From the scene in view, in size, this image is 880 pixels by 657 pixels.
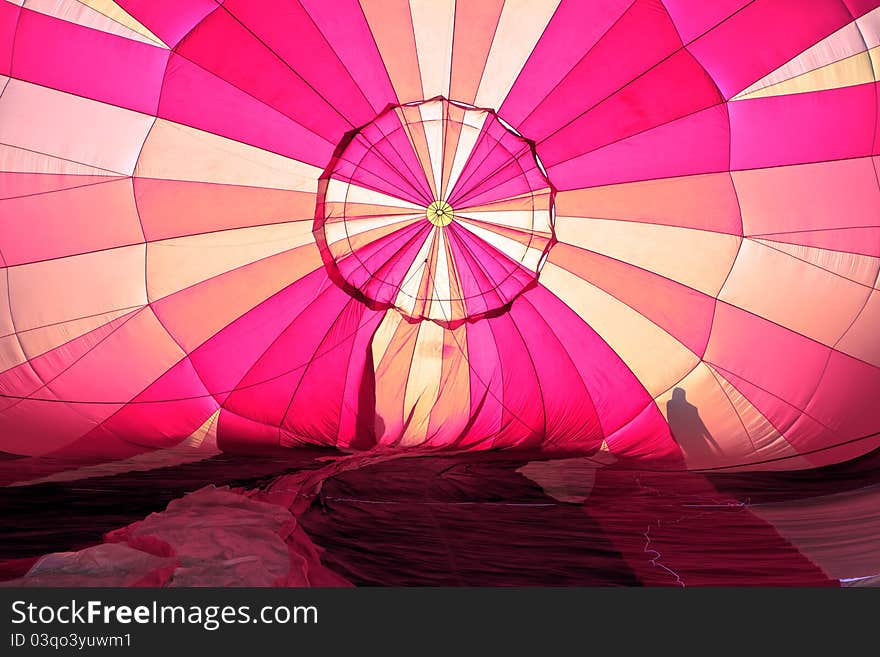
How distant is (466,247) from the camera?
125 inches

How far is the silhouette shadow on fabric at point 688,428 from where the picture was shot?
10.1 feet

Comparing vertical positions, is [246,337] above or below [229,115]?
below

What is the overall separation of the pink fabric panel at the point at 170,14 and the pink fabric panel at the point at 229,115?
8 cm

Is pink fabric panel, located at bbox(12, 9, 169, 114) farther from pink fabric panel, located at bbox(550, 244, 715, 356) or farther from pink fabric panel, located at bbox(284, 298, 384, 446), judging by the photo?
pink fabric panel, located at bbox(550, 244, 715, 356)

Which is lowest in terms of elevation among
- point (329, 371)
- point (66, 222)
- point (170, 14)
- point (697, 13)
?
point (329, 371)

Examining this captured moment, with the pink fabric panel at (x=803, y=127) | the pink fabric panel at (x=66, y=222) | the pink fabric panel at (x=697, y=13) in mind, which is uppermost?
the pink fabric panel at (x=697, y=13)

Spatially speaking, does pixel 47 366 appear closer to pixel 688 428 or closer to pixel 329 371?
pixel 329 371

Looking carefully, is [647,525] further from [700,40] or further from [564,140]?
[700,40]

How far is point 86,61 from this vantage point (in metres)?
2.84

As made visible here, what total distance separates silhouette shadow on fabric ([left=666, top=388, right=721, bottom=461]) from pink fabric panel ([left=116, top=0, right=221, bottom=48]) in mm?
2009

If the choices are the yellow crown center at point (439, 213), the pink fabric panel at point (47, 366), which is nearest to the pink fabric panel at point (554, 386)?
the yellow crown center at point (439, 213)

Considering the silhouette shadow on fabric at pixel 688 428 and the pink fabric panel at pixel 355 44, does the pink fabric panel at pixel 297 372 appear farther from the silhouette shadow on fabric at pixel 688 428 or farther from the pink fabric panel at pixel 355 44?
the silhouette shadow on fabric at pixel 688 428

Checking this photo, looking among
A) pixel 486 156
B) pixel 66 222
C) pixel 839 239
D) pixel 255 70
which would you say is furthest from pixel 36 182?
pixel 839 239

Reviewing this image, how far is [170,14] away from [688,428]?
7.15 feet
